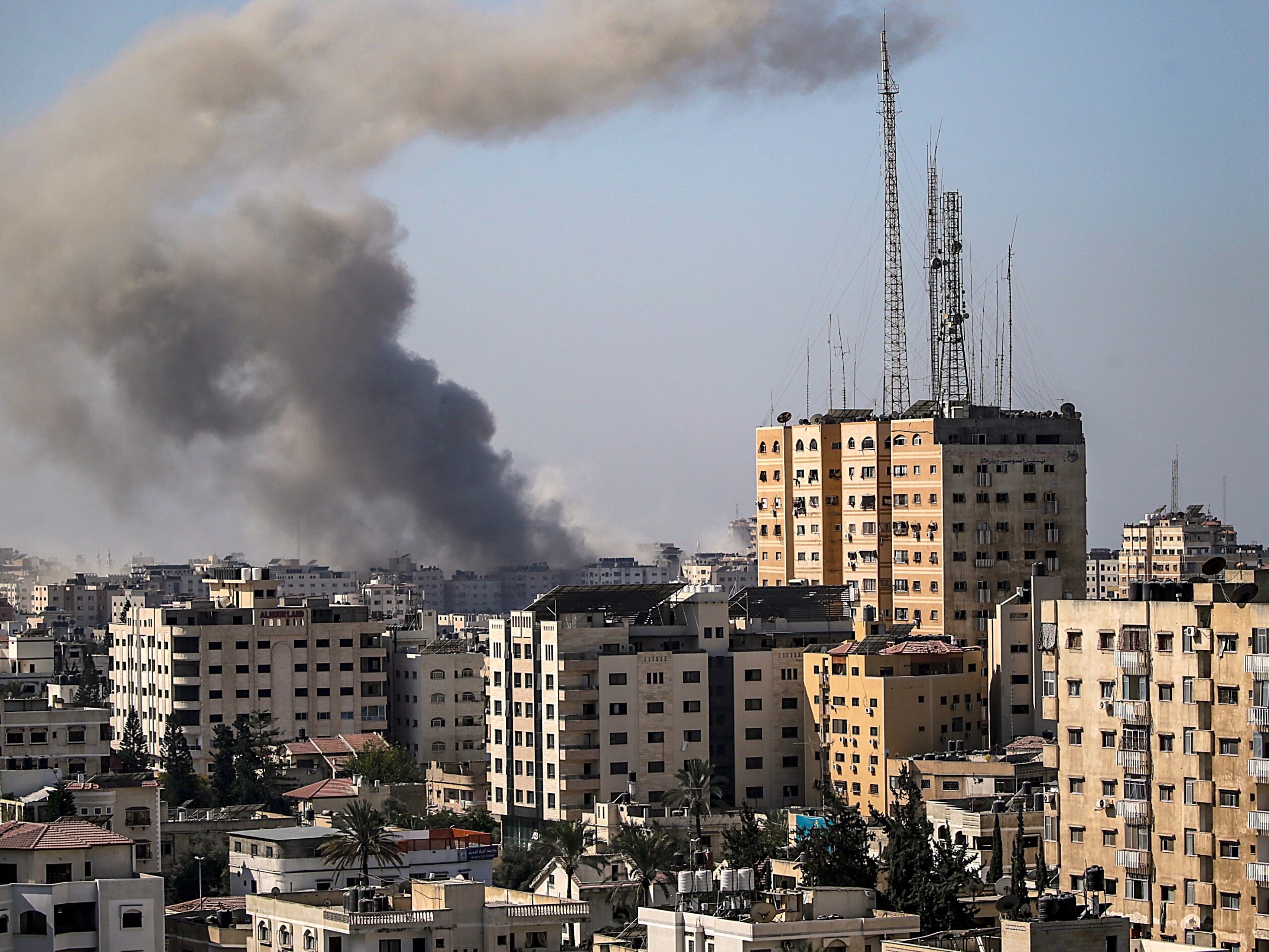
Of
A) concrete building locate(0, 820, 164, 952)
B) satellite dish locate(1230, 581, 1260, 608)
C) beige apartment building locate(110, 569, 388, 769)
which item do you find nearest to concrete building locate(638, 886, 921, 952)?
concrete building locate(0, 820, 164, 952)

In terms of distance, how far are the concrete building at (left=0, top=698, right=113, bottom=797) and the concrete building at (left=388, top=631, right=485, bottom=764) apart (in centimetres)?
3136

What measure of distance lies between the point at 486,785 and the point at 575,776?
7.78 m

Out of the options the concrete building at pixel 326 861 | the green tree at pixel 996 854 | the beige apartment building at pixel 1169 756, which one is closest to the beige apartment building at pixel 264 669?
the green tree at pixel 996 854

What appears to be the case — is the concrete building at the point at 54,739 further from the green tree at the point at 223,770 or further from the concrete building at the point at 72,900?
the concrete building at the point at 72,900

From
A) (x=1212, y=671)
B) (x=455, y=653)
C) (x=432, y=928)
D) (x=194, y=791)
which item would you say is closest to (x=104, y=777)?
(x=194, y=791)

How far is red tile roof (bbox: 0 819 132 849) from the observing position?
47.8m

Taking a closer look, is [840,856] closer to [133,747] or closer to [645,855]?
[645,855]

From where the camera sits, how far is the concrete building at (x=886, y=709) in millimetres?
93562

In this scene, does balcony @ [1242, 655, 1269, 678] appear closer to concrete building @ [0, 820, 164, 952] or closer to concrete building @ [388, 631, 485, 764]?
concrete building @ [0, 820, 164, 952]

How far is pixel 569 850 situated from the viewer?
7050 centimetres

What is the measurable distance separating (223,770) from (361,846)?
37.6m

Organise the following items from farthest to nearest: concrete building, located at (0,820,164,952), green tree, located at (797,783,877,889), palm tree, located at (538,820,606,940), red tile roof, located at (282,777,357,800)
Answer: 1. red tile roof, located at (282,777,357,800)
2. palm tree, located at (538,820,606,940)
3. green tree, located at (797,783,877,889)
4. concrete building, located at (0,820,164,952)

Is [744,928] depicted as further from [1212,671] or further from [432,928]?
[1212,671]

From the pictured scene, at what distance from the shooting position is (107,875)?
48312 millimetres
